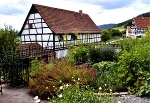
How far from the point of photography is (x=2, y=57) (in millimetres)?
8641

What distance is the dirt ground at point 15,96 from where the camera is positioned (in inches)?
238

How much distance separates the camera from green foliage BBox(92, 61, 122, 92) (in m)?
6.19

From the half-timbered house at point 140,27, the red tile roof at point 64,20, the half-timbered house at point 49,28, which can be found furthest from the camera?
the red tile roof at point 64,20

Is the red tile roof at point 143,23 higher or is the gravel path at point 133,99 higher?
the red tile roof at point 143,23

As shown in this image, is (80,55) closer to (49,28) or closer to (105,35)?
(49,28)

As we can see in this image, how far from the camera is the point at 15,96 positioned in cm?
647

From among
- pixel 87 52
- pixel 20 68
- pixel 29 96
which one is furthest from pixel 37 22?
pixel 29 96

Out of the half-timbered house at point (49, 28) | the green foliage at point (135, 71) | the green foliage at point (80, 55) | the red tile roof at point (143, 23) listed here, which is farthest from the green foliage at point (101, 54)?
the half-timbered house at point (49, 28)

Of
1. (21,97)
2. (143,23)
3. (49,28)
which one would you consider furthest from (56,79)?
(143,23)

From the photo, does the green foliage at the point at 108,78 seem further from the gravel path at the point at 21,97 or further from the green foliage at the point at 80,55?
the green foliage at the point at 80,55

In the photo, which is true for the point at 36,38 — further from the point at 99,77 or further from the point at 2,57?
the point at 99,77

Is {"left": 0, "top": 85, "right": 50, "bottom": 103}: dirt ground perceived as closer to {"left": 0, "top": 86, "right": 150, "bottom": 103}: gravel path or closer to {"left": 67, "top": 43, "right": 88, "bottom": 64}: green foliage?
{"left": 0, "top": 86, "right": 150, "bottom": 103}: gravel path

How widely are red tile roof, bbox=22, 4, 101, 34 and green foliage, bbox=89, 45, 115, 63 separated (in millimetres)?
13420

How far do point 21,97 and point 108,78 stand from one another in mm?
2207
